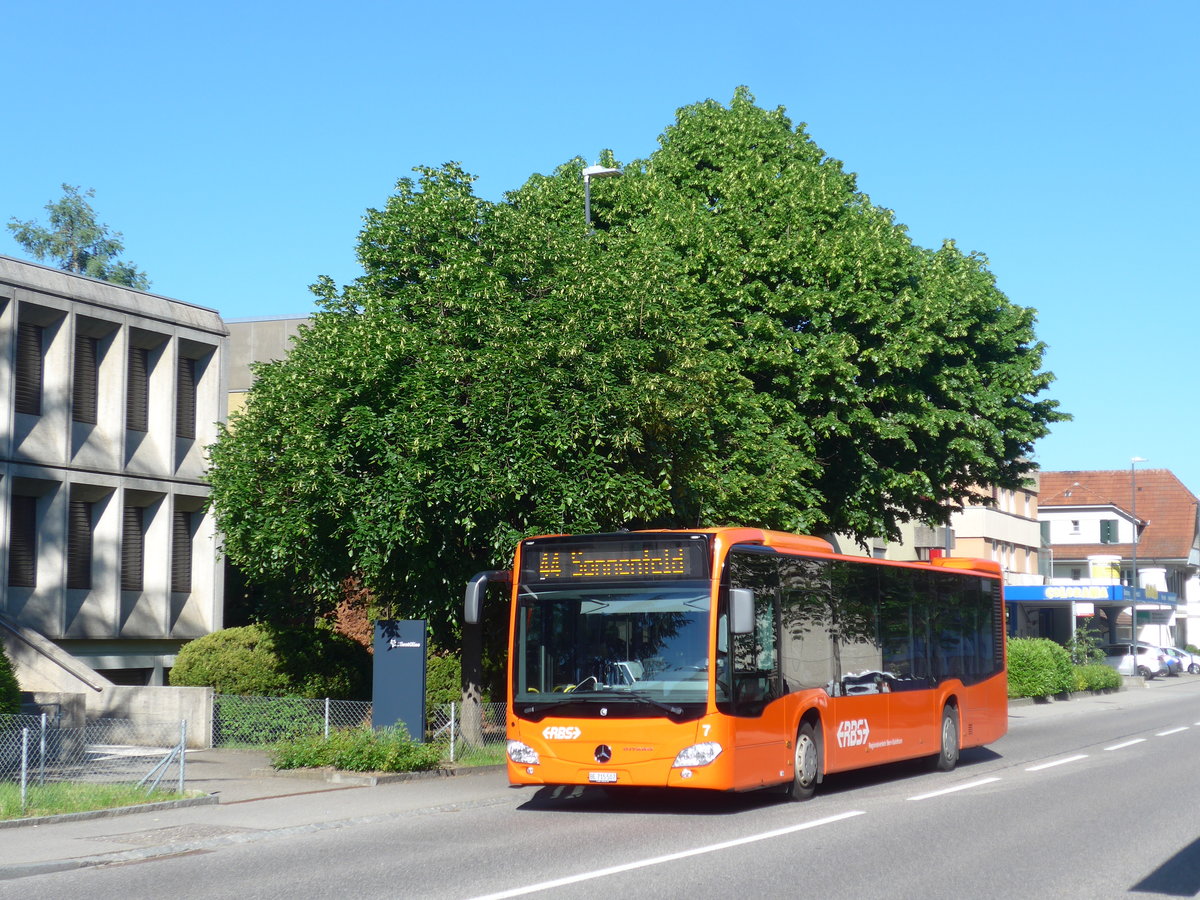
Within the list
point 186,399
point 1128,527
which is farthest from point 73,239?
point 1128,527

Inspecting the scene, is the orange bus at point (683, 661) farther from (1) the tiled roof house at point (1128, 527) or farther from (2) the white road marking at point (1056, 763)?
(1) the tiled roof house at point (1128, 527)

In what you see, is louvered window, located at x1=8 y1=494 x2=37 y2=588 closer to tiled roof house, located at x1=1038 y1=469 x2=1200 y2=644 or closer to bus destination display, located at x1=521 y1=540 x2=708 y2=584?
bus destination display, located at x1=521 y1=540 x2=708 y2=584

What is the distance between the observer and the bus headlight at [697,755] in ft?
44.7

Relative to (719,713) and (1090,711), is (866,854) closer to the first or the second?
(719,713)

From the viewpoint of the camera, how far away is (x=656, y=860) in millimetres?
10836

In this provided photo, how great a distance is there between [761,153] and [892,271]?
15.4ft

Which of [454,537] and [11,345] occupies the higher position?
[11,345]

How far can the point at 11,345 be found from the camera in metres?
24.7

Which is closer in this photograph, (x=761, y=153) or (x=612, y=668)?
(x=612, y=668)

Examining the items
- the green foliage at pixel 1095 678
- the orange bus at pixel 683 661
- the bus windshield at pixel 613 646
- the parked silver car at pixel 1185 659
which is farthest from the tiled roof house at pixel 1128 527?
the bus windshield at pixel 613 646

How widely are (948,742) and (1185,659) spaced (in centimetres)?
6033

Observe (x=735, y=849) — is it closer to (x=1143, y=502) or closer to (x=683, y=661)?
(x=683, y=661)

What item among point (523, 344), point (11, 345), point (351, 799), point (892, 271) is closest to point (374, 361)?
point (523, 344)

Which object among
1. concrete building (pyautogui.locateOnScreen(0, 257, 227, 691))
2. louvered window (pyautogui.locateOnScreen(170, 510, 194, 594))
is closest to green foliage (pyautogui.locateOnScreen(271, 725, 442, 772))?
concrete building (pyautogui.locateOnScreen(0, 257, 227, 691))
